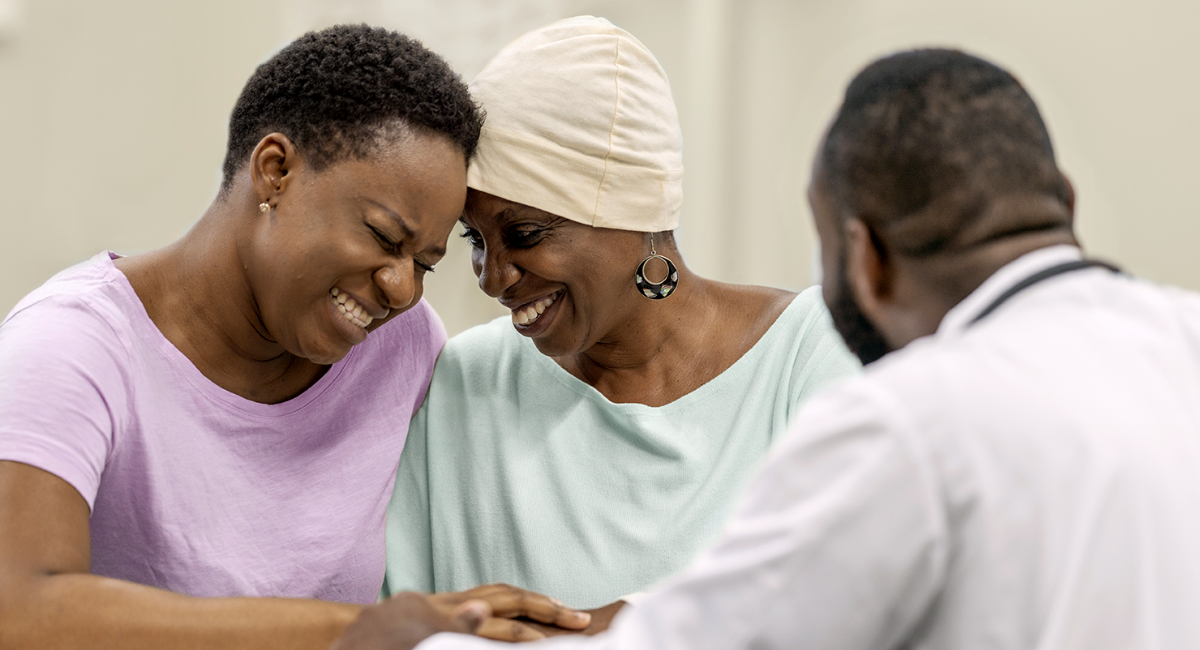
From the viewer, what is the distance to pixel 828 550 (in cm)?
90

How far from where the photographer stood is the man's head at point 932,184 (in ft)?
3.44

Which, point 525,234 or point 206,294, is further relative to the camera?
point 525,234

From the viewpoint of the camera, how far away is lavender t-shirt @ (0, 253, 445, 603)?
141cm

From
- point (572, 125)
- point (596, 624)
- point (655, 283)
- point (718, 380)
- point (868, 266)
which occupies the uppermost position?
point (572, 125)

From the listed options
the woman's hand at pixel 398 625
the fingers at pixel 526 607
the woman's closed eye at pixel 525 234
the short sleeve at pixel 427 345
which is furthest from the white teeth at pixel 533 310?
the woman's hand at pixel 398 625

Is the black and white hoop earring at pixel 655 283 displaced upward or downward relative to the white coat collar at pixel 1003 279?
downward

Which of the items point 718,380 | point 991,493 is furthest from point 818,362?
point 991,493

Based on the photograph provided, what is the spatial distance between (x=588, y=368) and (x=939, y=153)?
1.08 m

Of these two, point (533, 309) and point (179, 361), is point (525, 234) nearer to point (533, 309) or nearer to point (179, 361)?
point (533, 309)

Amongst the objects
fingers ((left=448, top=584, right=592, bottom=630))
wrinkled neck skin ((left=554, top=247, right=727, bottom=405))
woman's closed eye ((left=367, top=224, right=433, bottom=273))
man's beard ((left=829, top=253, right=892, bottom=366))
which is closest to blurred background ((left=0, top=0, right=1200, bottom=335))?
wrinkled neck skin ((left=554, top=247, right=727, bottom=405))

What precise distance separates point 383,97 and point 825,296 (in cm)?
73

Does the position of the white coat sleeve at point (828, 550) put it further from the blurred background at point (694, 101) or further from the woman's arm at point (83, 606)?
the blurred background at point (694, 101)

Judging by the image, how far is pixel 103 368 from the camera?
147cm

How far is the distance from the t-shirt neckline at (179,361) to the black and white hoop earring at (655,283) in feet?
2.01
